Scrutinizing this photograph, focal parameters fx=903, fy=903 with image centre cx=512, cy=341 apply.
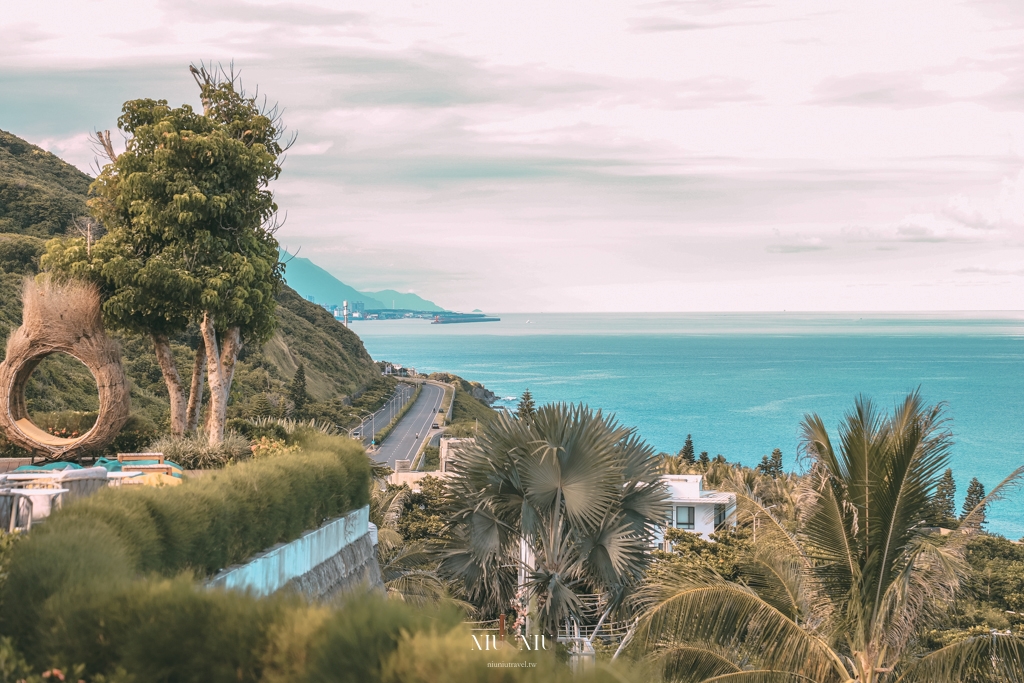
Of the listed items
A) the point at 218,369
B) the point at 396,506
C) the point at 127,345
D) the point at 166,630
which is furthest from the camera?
the point at 127,345

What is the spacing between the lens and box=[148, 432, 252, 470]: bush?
13.2 m

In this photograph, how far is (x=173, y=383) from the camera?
16328 mm

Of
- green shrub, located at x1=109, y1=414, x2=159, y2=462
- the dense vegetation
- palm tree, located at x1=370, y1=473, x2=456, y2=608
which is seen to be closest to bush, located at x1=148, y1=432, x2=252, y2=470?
green shrub, located at x1=109, y1=414, x2=159, y2=462

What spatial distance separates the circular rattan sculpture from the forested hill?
9.68 feet

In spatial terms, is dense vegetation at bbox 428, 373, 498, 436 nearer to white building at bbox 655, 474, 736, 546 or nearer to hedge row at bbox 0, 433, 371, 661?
white building at bbox 655, 474, 736, 546

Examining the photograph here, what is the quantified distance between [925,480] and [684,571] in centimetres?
269

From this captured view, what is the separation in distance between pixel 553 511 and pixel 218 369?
23.6 ft

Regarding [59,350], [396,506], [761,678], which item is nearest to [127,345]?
[396,506]

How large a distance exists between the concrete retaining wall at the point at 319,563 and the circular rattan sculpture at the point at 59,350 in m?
4.70

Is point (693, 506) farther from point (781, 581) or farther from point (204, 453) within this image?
point (781, 581)

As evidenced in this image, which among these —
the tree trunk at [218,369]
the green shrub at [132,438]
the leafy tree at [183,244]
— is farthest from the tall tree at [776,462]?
the green shrub at [132,438]

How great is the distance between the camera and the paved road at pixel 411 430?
6397cm

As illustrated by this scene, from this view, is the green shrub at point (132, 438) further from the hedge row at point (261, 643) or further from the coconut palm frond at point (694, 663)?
the hedge row at point (261, 643)

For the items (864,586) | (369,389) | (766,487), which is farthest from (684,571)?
(369,389)
